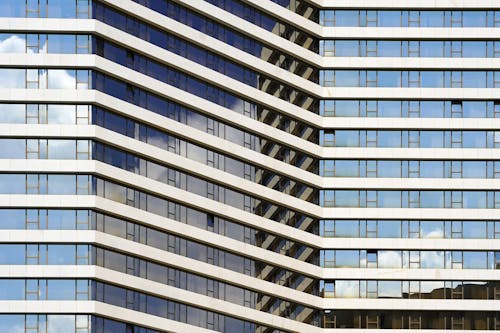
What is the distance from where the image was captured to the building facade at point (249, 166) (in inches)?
4473

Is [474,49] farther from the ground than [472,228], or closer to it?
farther from the ground

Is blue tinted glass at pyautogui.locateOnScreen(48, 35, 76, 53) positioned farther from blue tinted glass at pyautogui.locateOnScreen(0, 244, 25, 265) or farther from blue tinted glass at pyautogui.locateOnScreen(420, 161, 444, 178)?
blue tinted glass at pyautogui.locateOnScreen(420, 161, 444, 178)

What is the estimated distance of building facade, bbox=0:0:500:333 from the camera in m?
114

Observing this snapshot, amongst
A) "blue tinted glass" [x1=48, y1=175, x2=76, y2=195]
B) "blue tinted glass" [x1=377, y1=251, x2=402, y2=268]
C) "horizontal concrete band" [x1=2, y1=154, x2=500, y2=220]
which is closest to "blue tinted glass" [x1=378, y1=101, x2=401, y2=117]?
"horizontal concrete band" [x1=2, y1=154, x2=500, y2=220]

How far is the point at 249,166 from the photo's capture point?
126m

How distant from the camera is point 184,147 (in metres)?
121

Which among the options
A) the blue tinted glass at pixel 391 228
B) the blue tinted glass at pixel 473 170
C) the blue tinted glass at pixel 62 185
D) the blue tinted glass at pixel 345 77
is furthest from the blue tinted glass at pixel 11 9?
the blue tinted glass at pixel 473 170

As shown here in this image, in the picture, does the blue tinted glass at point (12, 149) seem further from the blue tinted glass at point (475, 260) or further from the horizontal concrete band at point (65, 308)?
the blue tinted glass at point (475, 260)

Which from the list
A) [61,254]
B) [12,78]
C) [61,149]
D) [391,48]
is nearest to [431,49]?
[391,48]

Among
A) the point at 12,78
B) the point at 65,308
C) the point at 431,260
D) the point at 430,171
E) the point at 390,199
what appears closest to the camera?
the point at 65,308

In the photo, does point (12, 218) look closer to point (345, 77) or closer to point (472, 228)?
point (345, 77)

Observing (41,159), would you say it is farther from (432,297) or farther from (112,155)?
(432,297)

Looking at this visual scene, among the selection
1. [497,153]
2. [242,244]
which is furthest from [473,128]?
[242,244]

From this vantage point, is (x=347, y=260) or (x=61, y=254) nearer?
(x=61, y=254)
